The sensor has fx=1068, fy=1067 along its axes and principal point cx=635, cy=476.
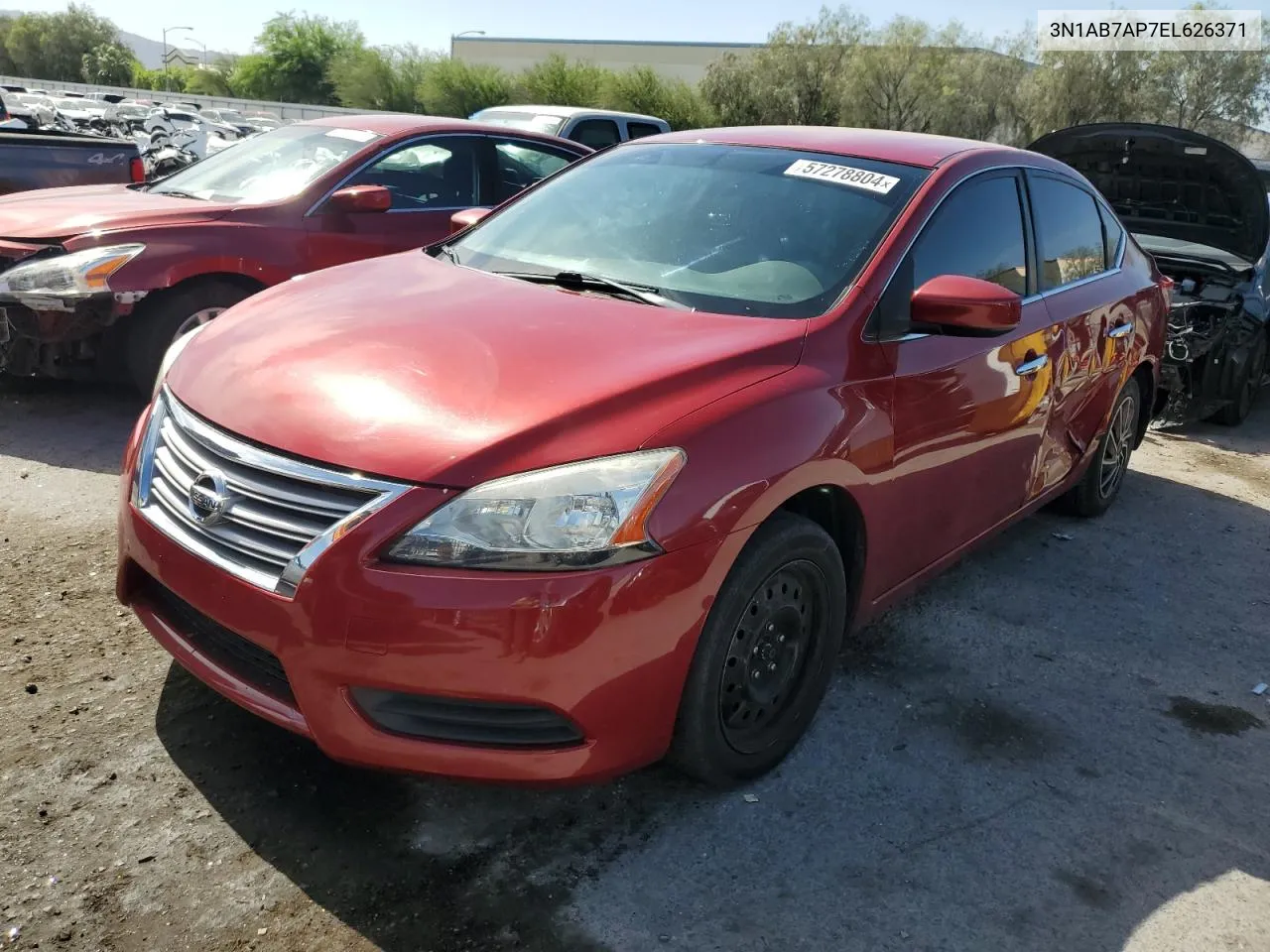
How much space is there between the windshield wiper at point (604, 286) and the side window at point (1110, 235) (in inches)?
104

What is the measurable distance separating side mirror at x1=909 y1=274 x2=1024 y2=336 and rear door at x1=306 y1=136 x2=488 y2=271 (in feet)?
12.5

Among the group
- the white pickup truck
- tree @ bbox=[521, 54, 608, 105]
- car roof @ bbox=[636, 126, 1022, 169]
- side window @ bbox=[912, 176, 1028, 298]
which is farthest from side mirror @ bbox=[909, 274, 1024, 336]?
tree @ bbox=[521, 54, 608, 105]

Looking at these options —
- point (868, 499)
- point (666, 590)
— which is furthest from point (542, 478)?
point (868, 499)

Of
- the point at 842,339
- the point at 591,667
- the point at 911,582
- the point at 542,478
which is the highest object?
the point at 842,339

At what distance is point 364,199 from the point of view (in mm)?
5691

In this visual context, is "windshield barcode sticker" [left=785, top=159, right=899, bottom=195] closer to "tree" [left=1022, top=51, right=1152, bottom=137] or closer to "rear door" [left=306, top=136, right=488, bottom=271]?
"rear door" [left=306, top=136, right=488, bottom=271]

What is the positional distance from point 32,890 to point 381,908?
2.49 feet

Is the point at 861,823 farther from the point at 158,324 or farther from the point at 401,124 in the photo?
the point at 401,124

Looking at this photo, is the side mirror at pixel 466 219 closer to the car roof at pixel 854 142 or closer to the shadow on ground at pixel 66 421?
the car roof at pixel 854 142

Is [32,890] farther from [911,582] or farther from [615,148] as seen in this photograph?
[615,148]

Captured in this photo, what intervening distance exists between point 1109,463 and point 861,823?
326 cm

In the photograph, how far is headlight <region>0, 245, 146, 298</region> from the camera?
515 cm


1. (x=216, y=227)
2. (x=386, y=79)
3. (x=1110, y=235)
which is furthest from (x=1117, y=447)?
(x=386, y=79)

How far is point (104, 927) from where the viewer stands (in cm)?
225
